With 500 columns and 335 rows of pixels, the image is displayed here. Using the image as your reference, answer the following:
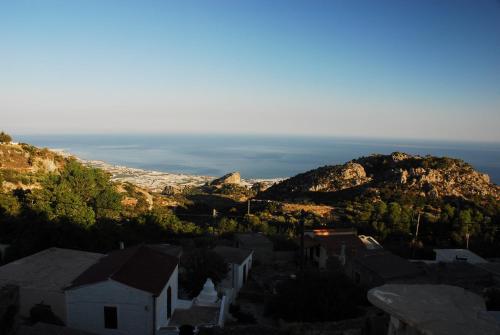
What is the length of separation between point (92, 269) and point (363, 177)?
140 ft

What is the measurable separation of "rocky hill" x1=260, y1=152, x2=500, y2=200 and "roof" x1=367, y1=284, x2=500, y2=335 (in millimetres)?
41262

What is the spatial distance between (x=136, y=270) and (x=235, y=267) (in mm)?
7003

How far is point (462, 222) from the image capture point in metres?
32.7

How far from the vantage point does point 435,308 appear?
363 cm

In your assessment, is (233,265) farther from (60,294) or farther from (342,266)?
(60,294)

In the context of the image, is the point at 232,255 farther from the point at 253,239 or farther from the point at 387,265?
the point at 387,265

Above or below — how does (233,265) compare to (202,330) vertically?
below

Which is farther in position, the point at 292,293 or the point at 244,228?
the point at 244,228

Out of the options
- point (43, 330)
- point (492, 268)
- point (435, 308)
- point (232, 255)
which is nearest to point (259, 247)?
point (232, 255)

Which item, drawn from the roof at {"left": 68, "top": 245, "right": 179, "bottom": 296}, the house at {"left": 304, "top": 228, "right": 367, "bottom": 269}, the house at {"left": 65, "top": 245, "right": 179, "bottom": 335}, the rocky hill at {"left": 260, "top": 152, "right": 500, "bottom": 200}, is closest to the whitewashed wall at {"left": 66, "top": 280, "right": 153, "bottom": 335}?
the house at {"left": 65, "top": 245, "right": 179, "bottom": 335}

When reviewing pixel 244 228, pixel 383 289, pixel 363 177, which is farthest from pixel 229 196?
pixel 383 289

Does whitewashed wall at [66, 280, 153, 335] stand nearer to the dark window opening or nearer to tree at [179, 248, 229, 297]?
tree at [179, 248, 229, 297]

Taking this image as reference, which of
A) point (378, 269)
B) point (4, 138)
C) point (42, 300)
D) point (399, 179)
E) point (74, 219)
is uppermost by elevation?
point (4, 138)

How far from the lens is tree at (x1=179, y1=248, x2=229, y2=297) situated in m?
16.6
